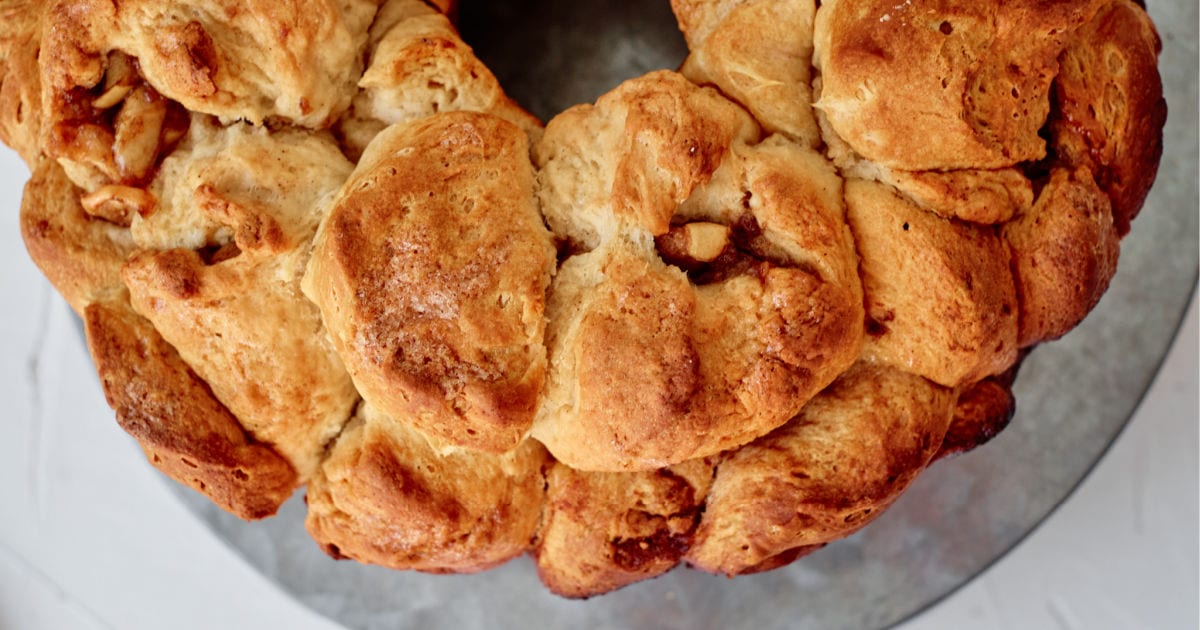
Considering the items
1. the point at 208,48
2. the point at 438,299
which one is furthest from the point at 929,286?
the point at 208,48

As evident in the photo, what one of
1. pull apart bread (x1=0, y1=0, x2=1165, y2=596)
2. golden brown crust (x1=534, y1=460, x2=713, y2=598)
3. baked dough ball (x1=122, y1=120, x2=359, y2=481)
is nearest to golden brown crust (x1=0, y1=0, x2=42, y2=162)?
pull apart bread (x1=0, y1=0, x2=1165, y2=596)

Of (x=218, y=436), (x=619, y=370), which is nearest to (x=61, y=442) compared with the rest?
(x=218, y=436)

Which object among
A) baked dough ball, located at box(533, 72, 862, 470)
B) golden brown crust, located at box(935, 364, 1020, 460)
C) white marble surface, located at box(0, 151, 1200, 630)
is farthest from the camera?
white marble surface, located at box(0, 151, 1200, 630)

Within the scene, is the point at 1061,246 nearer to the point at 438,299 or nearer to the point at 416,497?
the point at 438,299

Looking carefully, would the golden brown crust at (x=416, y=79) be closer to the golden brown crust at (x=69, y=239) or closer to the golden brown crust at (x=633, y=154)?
the golden brown crust at (x=633, y=154)

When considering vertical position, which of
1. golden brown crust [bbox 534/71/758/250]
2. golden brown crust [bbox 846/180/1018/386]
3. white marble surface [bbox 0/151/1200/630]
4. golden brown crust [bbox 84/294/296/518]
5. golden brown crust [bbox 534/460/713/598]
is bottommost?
white marble surface [bbox 0/151/1200/630]

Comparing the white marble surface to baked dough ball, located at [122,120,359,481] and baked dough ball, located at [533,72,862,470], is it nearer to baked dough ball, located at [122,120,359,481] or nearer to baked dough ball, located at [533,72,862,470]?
baked dough ball, located at [122,120,359,481]

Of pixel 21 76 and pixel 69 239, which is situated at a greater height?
pixel 21 76

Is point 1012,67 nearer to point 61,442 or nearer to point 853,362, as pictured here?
point 853,362
